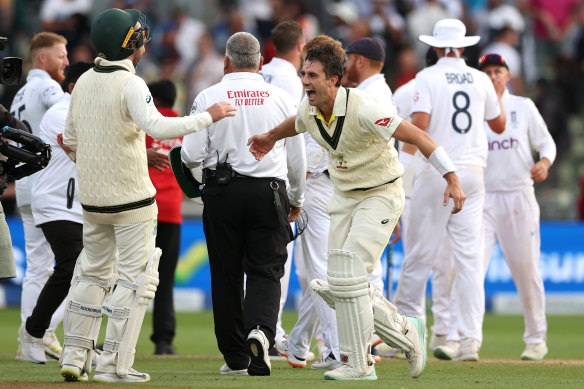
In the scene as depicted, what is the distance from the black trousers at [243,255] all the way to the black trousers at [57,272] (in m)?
1.66

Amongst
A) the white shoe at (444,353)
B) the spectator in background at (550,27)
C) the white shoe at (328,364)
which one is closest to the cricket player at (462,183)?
the white shoe at (444,353)

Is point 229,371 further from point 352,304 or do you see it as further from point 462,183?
point 462,183

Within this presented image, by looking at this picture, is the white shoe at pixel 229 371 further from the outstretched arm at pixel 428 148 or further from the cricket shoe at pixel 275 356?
the outstretched arm at pixel 428 148

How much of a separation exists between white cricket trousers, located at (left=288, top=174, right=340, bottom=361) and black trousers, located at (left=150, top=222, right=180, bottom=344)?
5.68 ft

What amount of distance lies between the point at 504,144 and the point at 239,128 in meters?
4.03

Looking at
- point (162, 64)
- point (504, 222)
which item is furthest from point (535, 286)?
point (162, 64)

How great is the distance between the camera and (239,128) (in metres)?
8.16

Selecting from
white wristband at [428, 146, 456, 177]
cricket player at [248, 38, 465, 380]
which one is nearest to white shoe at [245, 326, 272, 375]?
cricket player at [248, 38, 465, 380]

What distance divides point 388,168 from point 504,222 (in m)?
3.88

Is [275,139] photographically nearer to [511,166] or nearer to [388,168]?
[388,168]

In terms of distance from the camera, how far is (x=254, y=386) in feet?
23.7

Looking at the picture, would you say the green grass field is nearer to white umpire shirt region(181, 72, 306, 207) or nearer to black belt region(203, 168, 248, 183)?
black belt region(203, 168, 248, 183)

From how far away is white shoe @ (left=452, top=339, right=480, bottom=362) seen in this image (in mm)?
10031

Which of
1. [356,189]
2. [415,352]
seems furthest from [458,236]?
[356,189]
